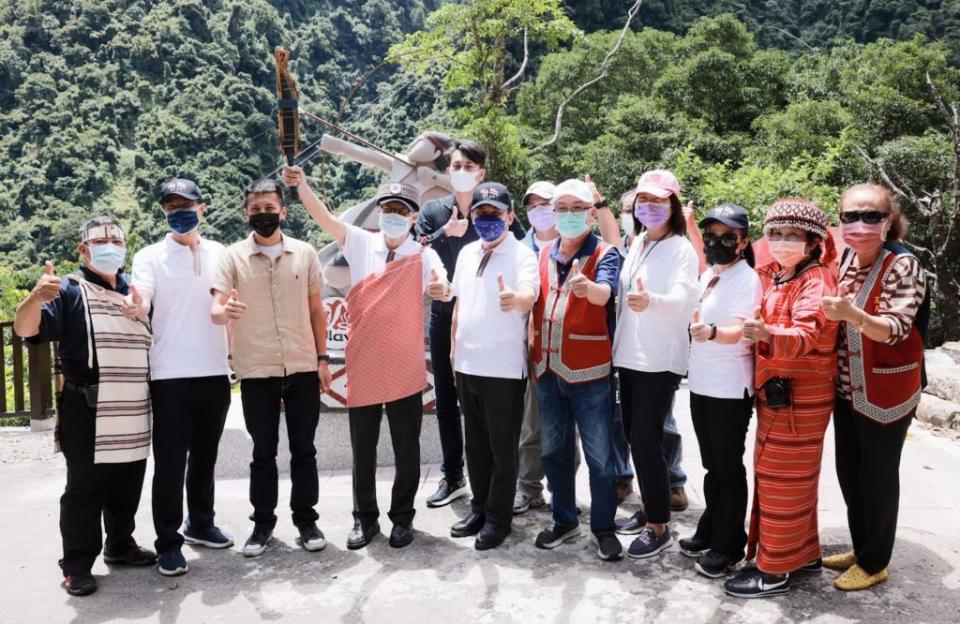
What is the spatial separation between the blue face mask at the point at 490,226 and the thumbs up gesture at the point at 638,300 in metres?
0.76

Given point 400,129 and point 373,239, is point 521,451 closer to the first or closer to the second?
point 373,239

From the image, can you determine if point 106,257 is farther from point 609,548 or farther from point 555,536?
point 609,548

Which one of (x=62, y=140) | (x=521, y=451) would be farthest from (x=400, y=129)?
(x=521, y=451)

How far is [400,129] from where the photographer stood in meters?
35.8

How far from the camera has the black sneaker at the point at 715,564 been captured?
3.35 meters

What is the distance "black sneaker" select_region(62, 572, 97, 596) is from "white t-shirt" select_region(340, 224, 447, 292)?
179 centimetres

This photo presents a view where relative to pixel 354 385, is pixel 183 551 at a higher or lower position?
lower

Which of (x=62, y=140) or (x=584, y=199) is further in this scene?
(x=62, y=140)

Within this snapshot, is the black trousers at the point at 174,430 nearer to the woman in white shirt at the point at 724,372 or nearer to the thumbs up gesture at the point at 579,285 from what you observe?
the thumbs up gesture at the point at 579,285

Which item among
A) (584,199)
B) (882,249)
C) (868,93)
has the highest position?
(868,93)

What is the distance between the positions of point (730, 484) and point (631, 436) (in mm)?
471

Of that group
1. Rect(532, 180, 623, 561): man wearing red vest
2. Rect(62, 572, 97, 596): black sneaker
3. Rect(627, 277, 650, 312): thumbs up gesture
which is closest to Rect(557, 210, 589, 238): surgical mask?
Rect(532, 180, 623, 561): man wearing red vest

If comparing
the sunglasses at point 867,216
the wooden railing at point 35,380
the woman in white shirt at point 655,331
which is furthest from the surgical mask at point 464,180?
the wooden railing at point 35,380

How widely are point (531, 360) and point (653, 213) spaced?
35.7 inches
